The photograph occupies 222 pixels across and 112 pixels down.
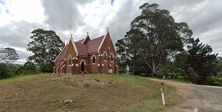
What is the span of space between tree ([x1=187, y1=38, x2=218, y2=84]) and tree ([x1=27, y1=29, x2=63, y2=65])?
46.4m

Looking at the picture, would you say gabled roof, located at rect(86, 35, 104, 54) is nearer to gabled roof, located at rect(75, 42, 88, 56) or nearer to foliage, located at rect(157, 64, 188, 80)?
gabled roof, located at rect(75, 42, 88, 56)

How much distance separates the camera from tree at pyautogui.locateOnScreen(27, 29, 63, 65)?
36778 mm

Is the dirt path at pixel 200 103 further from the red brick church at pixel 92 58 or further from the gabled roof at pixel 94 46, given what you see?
the gabled roof at pixel 94 46

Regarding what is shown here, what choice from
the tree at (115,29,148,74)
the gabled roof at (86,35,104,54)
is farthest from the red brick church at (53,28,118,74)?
the tree at (115,29,148,74)

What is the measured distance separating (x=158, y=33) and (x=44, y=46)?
38.5m

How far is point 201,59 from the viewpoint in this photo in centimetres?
3116

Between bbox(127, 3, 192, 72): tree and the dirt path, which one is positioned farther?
bbox(127, 3, 192, 72): tree

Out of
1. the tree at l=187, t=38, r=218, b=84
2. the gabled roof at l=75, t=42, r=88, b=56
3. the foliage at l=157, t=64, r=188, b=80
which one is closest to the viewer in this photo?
the foliage at l=157, t=64, r=188, b=80

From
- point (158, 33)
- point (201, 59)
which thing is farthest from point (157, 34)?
point (201, 59)

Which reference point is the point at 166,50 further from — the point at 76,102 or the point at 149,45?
the point at 76,102

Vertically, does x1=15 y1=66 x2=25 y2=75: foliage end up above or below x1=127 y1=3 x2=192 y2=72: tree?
below

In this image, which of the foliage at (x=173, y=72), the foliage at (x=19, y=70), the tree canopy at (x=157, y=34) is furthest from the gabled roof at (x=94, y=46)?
the foliage at (x=19, y=70)

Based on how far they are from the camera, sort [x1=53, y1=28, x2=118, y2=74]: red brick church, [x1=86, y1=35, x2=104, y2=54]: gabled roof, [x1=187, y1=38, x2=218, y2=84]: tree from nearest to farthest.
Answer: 1. [x1=53, y1=28, x2=118, y2=74]: red brick church
2. [x1=86, y1=35, x2=104, y2=54]: gabled roof
3. [x1=187, y1=38, x2=218, y2=84]: tree

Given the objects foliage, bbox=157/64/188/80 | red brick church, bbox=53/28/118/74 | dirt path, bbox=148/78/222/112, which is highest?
red brick church, bbox=53/28/118/74
